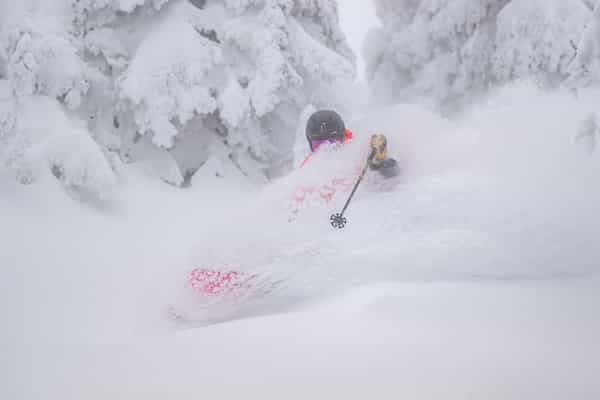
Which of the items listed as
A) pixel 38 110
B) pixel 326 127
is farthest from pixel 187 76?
pixel 326 127

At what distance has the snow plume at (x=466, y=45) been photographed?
7.10 metres

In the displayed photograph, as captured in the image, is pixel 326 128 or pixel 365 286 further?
pixel 326 128

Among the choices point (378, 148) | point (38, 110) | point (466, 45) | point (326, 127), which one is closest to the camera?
point (378, 148)

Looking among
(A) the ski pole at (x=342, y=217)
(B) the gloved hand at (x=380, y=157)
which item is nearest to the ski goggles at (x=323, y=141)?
(B) the gloved hand at (x=380, y=157)

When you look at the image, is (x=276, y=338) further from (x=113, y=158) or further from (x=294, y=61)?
(x=294, y=61)

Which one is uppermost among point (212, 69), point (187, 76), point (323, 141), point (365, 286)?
point (212, 69)

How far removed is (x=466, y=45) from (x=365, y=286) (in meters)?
7.10

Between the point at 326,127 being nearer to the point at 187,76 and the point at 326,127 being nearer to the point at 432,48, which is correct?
the point at 187,76

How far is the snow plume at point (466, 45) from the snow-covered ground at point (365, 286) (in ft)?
6.97

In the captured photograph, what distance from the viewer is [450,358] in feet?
6.01

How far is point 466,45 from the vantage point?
8375 millimetres

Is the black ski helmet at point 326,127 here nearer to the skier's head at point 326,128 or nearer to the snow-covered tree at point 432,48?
the skier's head at point 326,128

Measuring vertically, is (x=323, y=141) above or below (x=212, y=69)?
below

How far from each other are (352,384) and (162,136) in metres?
5.84
